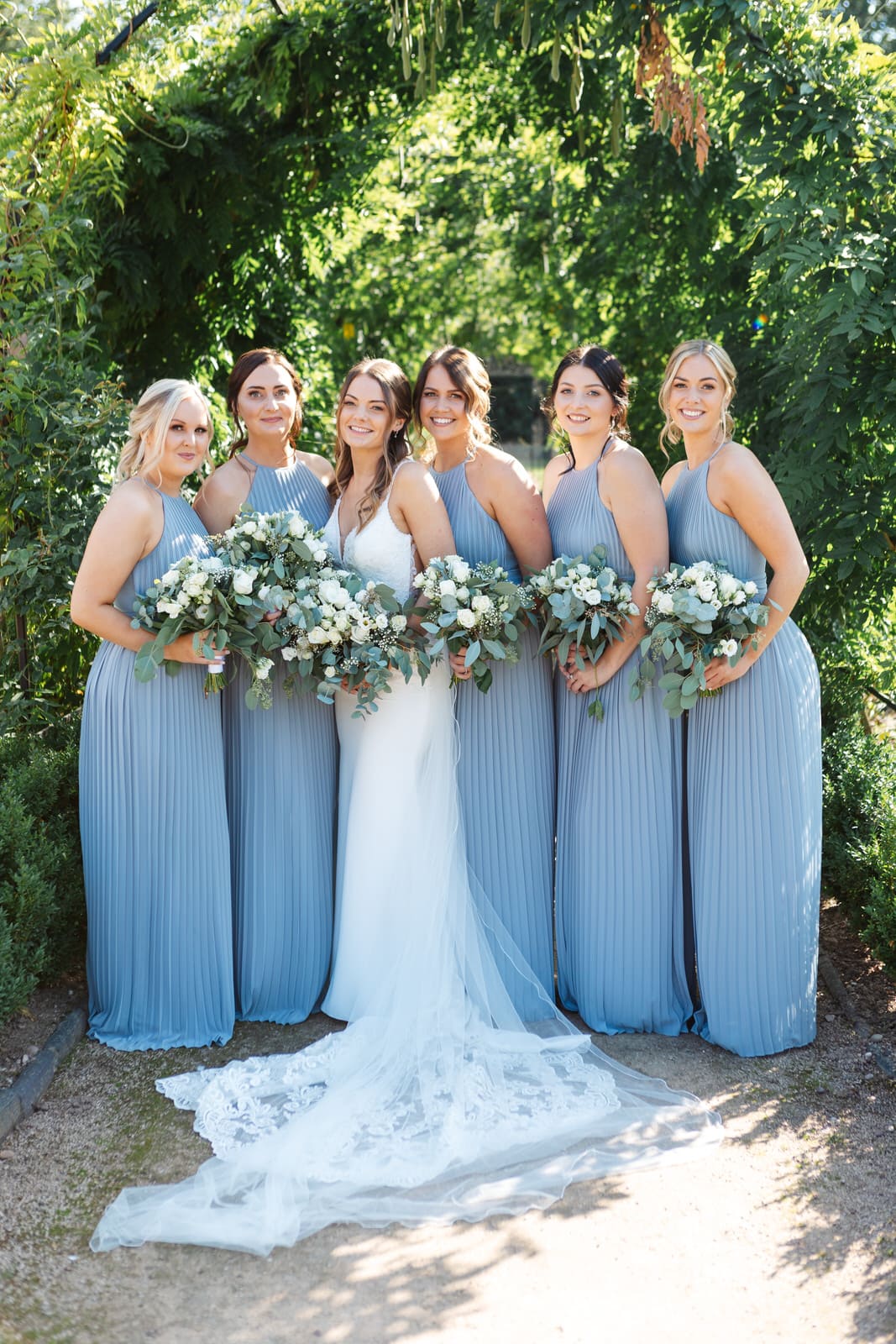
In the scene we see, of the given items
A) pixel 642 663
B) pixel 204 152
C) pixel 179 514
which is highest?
pixel 204 152

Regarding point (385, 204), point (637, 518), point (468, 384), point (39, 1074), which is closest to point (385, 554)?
point (468, 384)

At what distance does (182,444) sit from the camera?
166 inches

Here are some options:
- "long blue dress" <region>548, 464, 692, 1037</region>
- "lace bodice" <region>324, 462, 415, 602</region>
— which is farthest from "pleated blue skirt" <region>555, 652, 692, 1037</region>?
"lace bodice" <region>324, 462, 415, 602</region>

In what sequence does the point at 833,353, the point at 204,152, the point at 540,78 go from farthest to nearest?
the point at 540,78, the point at 204,152, the point at 833,353

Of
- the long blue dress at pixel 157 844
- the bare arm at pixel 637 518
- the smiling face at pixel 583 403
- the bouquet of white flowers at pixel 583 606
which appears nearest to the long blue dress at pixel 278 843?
the long blue dress at pixel 157 844

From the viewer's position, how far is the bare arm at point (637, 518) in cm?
418

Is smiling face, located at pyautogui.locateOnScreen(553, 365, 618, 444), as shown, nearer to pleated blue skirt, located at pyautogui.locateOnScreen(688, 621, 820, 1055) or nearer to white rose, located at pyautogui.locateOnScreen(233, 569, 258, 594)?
pleated blue skirt, located at pyautogui.locateOnScreen(688, 621, 820, 1055)

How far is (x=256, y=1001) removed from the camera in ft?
14.9

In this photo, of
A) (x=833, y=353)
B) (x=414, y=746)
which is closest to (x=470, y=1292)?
(x=414, y=746)

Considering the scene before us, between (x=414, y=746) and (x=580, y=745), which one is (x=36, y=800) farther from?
(x=580, y=745)

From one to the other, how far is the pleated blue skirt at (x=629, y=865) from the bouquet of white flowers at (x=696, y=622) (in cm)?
29

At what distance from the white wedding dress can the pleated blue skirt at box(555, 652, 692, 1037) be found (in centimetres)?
26

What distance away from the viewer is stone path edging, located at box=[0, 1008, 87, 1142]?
3.77 meters

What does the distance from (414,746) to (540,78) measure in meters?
4.71
